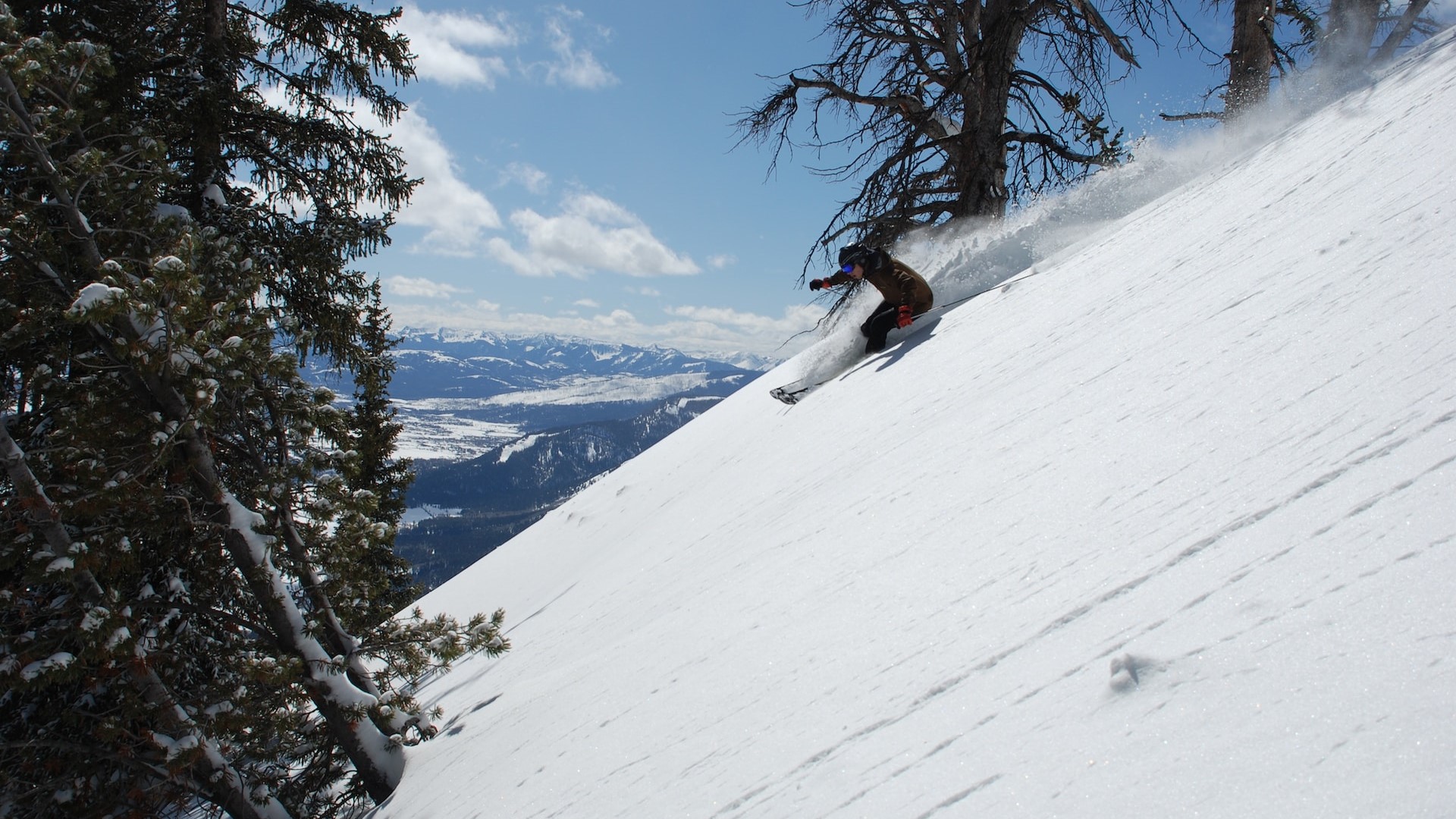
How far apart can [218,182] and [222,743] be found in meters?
5.71

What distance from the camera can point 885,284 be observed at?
26.5 ft

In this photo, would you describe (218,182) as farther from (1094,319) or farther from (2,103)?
(1094,319)

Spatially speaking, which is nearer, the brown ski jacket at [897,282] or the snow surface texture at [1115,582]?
the snow surface texture at [1115,582]

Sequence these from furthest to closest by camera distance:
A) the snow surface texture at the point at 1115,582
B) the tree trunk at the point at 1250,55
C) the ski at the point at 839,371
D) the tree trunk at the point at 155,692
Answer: the tree trunk at the point at 1250,55
the ski at the point at 839,371
the tree trunk at the point at 155,692
the snow surface texture at the point at 1115,582

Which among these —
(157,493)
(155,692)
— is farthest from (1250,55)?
(155,692)

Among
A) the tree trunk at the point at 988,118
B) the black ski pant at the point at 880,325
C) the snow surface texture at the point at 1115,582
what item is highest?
the tree trunk at the point at 988,118

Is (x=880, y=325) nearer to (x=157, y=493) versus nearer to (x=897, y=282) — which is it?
(x=897, y=282)

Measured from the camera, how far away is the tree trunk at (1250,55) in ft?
29.0

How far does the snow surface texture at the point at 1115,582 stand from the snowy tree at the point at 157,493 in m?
1.31

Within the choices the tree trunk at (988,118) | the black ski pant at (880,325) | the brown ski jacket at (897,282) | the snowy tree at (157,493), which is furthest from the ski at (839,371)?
the snowy tree at (157,493)

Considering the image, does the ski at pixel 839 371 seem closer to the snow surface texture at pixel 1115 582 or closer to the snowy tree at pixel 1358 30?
the snow surface texture at pixel 1115 582

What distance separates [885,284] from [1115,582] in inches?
259

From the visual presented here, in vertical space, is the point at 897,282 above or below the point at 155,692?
above

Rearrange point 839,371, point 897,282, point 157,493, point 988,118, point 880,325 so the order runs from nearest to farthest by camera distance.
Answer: point 157,493 → point 897,282 → point 880,325 → point 839,371 → point 988,118
